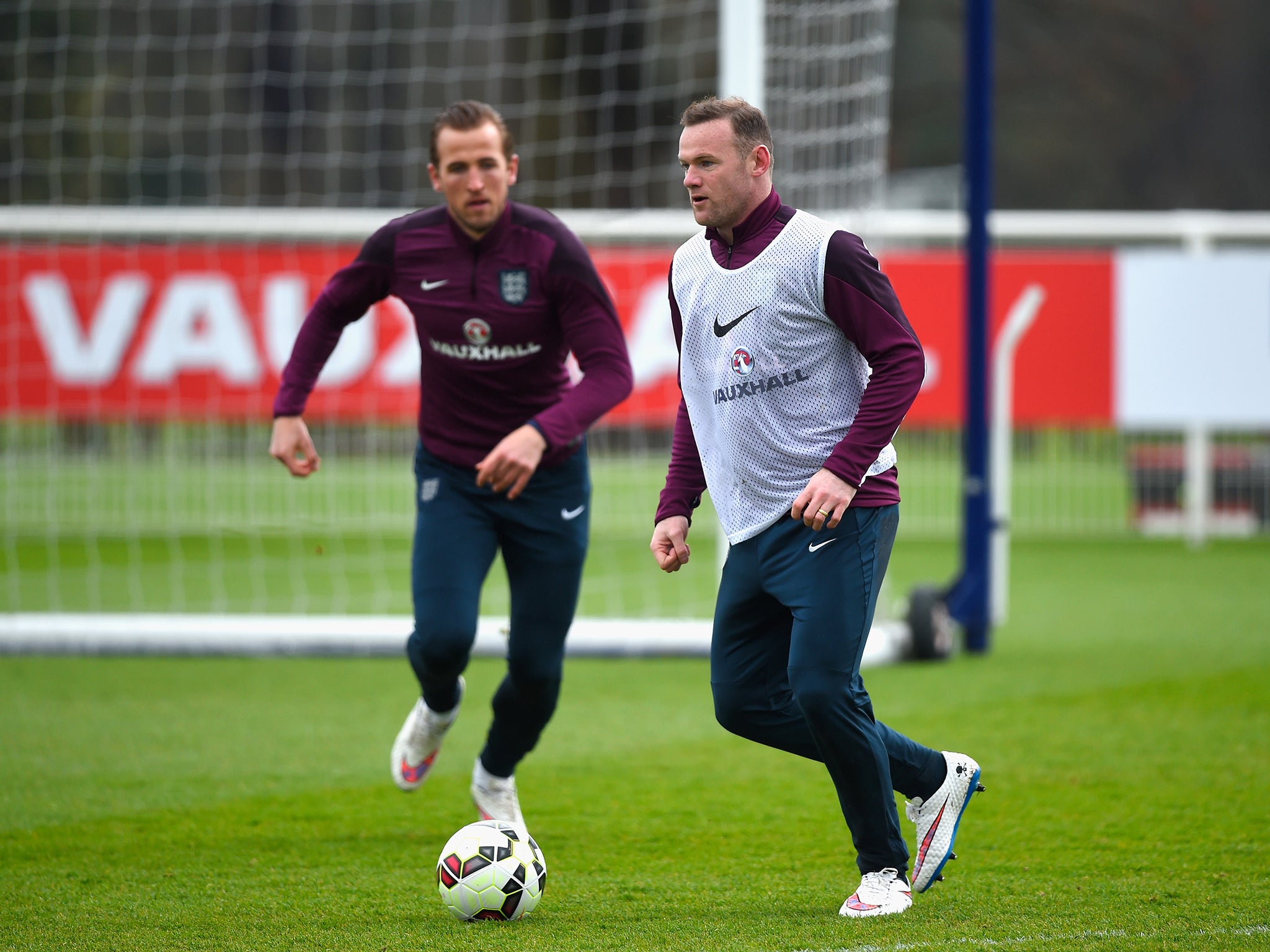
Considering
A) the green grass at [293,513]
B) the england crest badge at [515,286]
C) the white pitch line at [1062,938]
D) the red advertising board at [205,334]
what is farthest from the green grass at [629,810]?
the red advertising board at [205,334]

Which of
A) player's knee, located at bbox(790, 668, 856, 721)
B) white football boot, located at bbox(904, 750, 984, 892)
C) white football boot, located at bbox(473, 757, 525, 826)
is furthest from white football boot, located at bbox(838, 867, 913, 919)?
white football boot, located at bbox(473, 757, 525, 826)

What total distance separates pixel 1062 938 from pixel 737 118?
6.71ft

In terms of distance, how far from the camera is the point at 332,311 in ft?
15.6

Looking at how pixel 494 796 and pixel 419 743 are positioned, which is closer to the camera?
pixel 494 796

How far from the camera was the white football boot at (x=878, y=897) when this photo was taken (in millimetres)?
3684

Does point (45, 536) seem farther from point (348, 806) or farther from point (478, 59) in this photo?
point (478, 59)

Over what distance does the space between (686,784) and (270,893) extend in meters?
1.72

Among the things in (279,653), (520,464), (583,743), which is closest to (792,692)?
(520,464)

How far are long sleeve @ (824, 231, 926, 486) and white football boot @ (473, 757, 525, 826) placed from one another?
1.79 metres

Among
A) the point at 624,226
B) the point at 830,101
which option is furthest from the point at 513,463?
the point at 624,226

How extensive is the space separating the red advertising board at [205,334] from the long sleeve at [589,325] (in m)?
6.31

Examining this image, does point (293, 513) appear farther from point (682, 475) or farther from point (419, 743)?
point (682, 475)

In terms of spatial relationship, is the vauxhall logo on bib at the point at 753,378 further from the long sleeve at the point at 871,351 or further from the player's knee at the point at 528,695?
the player's knee at the point at 528,695

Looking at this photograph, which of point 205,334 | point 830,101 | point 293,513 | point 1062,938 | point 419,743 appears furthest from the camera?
point 293,513
